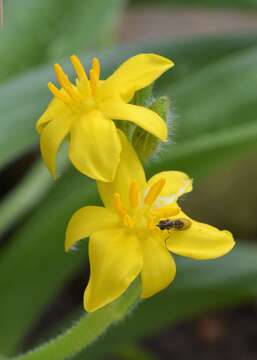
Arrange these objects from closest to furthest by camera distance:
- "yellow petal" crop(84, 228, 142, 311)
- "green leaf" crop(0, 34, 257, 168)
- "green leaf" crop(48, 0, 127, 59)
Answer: "yellow petal" crop(84, 228, 142, 311) → "green leaf" crop(0, 34, 257, 168) → "green leaf" crop(48, 0, 127, 59)

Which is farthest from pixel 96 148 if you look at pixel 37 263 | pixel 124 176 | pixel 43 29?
pixel 43 29

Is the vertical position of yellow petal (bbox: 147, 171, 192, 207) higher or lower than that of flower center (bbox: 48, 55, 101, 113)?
lower

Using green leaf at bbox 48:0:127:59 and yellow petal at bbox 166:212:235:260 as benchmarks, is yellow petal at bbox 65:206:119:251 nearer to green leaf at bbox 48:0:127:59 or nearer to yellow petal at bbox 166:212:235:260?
yellow petal at bbox 166:212:235:260

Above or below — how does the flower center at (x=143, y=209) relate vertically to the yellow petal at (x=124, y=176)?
below

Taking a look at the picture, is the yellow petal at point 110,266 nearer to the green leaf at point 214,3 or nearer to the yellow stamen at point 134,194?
the yellow stamen at point 134,194

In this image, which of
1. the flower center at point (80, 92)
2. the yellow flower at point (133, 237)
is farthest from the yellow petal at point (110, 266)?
the flower center at point (80, 92)

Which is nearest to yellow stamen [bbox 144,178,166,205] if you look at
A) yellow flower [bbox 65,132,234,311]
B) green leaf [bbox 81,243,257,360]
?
yellow flower [bbox 65,132,234,311]

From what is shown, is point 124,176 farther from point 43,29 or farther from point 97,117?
point 43,29
